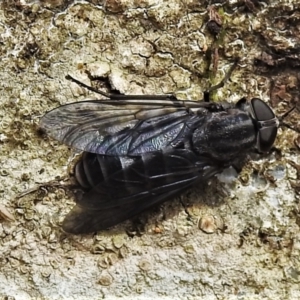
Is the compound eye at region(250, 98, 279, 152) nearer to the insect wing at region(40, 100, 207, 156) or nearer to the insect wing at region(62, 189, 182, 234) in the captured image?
the insect wing at region(40, 100, 207, 156)

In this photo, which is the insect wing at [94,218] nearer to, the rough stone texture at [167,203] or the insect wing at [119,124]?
the rough stone texture at [167,203]

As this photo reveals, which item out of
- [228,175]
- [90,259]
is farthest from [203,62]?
[90,259]

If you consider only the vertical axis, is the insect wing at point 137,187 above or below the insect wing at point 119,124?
below

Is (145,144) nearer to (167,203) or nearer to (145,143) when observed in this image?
(145,143)

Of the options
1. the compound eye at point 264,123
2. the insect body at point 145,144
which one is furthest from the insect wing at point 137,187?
the compound eye at point 264,123

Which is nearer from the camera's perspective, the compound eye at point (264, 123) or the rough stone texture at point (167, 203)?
the rough stone texture at point (167, 203)

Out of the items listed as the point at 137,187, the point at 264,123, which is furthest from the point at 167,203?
the point at 264,123

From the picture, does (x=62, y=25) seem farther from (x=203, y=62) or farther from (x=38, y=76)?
(x=203, y=62)
